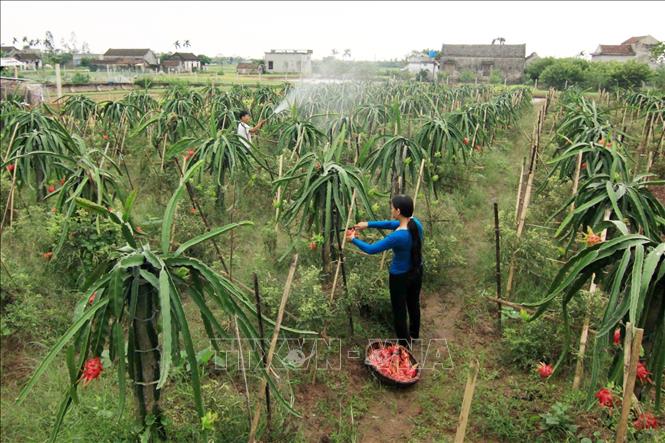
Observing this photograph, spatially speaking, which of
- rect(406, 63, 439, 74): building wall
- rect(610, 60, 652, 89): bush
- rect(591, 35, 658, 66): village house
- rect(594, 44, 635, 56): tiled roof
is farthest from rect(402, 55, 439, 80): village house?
rect(610, 60, 652, 89): bush

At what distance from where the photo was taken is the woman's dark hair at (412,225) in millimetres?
3367

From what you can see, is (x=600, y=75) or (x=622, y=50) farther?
(x=622, y=50)

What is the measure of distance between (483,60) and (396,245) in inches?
1583

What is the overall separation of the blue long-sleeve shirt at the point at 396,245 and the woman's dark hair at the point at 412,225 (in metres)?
0.04

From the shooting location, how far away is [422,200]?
6488 millimetres

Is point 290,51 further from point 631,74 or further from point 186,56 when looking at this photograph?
point 631,74

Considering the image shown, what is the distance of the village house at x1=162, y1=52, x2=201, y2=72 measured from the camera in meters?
46.2

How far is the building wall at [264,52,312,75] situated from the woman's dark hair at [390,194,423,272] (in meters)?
34.4

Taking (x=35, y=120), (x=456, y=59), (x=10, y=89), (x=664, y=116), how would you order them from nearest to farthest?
(x=35, y=120)
(x=664, y=116)
(x=10, y=89)
(x=456, y=59)

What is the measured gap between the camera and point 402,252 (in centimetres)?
345

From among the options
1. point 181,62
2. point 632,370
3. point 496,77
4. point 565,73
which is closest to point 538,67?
point 496,77

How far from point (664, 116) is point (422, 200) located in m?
7.19

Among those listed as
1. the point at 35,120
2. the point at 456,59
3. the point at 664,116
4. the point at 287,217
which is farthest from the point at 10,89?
the point at 456,59

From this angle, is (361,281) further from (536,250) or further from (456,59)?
(456,59)
